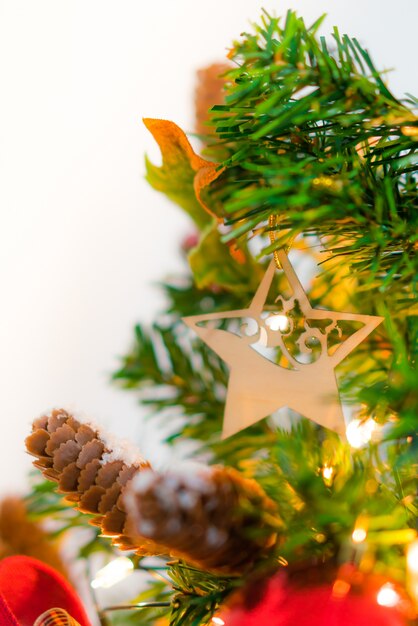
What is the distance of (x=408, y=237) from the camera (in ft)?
0.85

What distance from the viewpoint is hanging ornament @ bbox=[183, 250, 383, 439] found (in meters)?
0.28

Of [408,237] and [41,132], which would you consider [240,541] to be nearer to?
[408,237]

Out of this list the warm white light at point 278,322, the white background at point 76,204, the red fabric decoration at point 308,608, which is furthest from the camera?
the white background at point 76,204

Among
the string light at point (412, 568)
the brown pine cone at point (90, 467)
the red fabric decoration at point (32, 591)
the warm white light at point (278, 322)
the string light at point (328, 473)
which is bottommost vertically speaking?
the red fabric decoration at point (32, 591)

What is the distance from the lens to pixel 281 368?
292mm

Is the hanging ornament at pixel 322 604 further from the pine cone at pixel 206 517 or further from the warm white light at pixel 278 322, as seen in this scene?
the warm white light at pixel 278 322

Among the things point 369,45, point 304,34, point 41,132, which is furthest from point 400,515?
point 41,132

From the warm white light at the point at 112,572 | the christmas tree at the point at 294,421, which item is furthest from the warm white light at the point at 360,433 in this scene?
the warm white light at the point at 112,572

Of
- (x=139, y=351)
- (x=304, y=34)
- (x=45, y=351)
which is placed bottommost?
(x=45, y=351)

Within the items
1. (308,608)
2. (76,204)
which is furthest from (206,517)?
(76,204)

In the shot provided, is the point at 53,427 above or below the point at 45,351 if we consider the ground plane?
above

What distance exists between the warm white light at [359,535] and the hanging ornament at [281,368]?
72 millimetres

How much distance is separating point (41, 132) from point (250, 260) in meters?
0.41

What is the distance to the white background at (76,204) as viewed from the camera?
2.33ft
